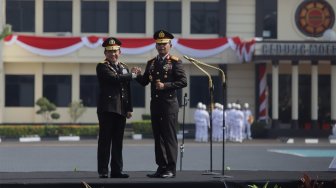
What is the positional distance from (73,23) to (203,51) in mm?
6738

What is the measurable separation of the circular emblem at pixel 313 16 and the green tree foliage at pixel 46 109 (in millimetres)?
13067

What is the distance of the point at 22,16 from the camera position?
130 ft

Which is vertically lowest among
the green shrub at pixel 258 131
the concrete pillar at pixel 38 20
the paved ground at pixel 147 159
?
Answer: the green shrub at pixel 258 131

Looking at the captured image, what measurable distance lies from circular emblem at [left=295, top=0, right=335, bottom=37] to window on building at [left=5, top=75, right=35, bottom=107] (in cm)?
1399

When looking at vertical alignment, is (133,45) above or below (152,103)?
above

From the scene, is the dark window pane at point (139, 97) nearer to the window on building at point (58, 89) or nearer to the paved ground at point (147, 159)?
the window on building at point (58, 89)

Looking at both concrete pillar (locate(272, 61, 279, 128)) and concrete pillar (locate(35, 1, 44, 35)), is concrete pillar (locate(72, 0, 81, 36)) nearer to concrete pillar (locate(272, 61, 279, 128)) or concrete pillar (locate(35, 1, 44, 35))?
concrete pillar (locate(35, 1, 44, 35))

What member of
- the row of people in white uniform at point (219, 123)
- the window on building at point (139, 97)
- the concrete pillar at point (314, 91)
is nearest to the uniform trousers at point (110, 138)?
the row of people in white uniform at point (219, 123)

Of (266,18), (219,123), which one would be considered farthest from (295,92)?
(219,123)

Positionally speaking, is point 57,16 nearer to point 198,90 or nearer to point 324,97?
point 198,90

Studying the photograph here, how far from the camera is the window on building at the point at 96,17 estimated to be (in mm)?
39938

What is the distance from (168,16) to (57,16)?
5.63m

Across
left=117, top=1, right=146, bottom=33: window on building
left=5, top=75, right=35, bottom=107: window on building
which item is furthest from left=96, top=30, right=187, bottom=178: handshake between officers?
left=5, top=75, right=35, bottom=107: window on building

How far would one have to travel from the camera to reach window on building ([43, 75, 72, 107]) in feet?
131
